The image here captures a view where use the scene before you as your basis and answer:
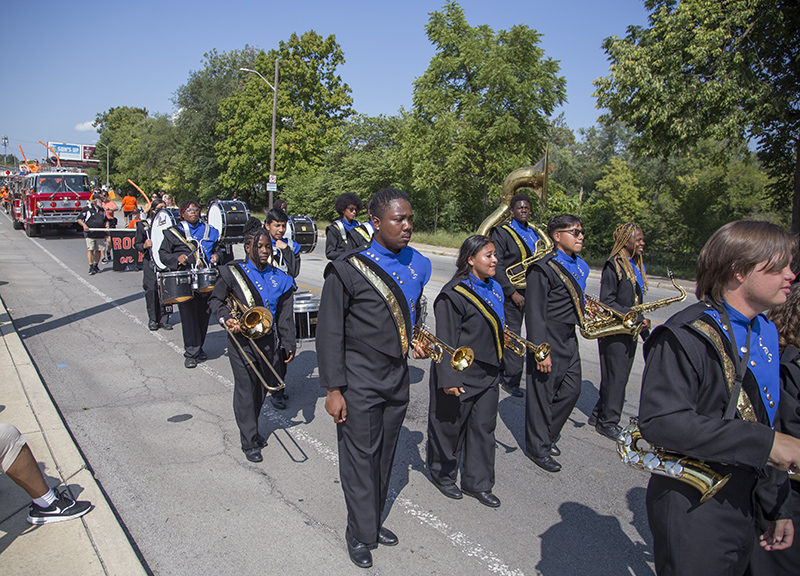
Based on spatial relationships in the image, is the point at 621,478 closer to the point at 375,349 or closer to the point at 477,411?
the point at 477,411

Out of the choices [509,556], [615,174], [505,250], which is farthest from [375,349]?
[615,174]

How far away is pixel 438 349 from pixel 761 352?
6.51 feet

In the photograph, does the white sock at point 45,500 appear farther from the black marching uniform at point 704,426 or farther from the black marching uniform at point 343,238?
the black marching uniform at point 343,238

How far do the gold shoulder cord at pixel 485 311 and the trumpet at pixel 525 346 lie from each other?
0.27 m

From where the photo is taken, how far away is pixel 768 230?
78.0 inches

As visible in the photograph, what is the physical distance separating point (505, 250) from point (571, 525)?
3.64 metres

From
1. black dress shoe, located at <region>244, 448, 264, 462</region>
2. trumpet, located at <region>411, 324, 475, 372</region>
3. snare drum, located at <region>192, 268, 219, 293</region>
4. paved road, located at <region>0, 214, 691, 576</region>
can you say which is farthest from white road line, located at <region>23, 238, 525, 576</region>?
snare drum, located at <region>192, 268, 219, 293</region>

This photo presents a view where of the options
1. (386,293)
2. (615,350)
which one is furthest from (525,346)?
(386,293)

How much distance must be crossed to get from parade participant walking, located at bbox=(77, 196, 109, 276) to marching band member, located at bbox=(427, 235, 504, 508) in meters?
11.1

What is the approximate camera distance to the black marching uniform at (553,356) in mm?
4621

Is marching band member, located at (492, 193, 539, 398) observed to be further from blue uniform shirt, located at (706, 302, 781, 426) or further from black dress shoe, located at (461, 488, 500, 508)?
blue uniform shirt, located at (706, 302, 781, 426)

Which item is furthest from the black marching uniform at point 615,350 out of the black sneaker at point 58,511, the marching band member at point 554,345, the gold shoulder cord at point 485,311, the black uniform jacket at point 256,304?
the black sneaker at point 58,511

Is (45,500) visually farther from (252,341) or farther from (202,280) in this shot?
(202,280)

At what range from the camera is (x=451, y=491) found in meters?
4.12
